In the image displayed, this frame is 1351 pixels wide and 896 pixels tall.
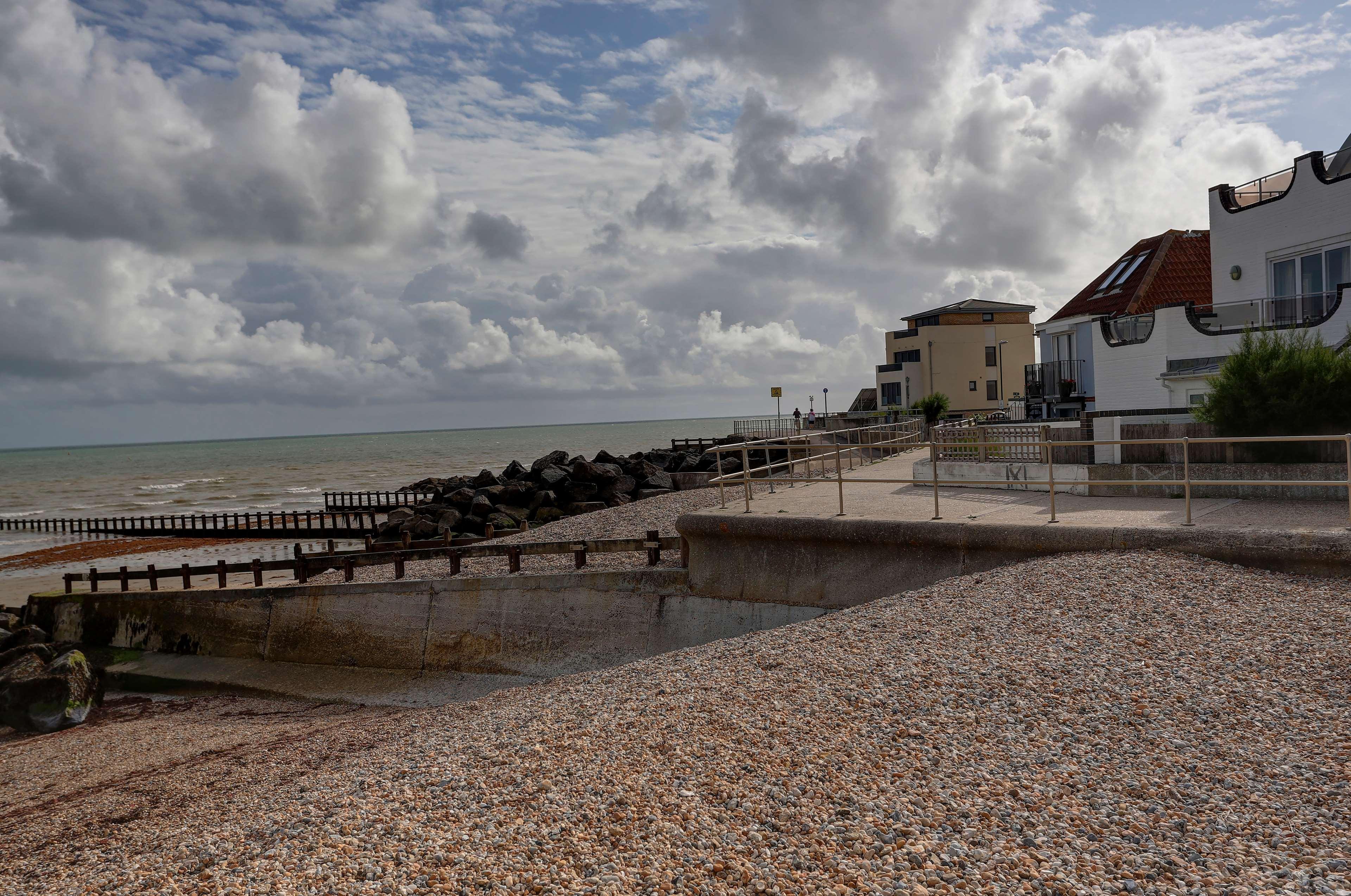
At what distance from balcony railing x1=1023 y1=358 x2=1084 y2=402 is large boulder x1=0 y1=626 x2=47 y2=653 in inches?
989

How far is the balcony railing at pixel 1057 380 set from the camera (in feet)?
83.4

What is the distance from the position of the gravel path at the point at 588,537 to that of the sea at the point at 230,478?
42.3ft

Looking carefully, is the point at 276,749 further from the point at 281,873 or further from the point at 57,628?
the point at 57,628

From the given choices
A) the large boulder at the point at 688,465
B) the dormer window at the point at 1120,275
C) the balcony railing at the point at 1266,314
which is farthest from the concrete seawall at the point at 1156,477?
the large boulder at the point at 688,465

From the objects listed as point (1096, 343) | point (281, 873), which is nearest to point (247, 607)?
point (281, 873)

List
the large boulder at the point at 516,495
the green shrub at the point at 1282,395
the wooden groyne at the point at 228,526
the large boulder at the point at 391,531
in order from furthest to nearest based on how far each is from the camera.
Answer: the wooden groyne at the point at 228,526
the large boulder at the point at 516,495
the large boulder at the point at 391,531
the green shrub at the point at 1282,395

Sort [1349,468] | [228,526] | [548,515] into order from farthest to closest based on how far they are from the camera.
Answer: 1. [228,526]
2. [548,515]
3. [1349,468]

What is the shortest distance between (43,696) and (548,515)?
1561 centimetres

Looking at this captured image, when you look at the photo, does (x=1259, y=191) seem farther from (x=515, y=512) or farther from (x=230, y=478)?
(x=230, y=478)

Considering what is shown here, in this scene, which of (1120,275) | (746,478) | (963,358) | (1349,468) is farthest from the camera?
(963,358)

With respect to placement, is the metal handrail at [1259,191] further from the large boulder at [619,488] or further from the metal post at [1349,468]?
the large boulder at [619,488]

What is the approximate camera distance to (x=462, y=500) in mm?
28609

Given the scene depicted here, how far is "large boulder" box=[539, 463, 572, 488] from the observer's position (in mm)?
30375

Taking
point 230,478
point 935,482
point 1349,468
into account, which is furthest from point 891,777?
point 230,478
